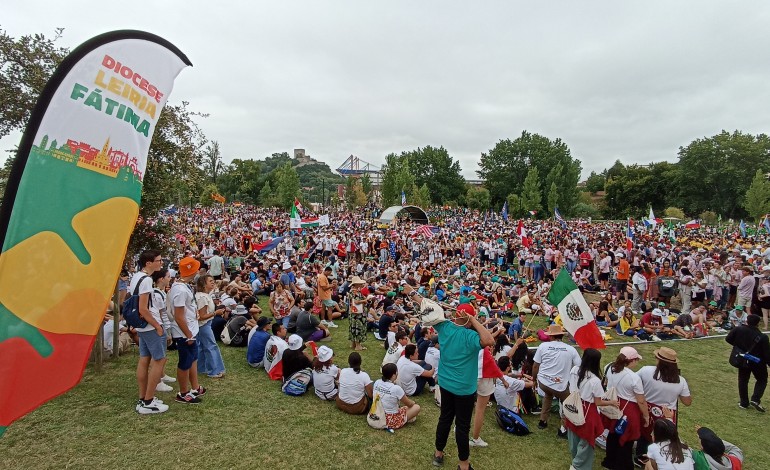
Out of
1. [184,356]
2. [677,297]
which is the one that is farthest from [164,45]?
[677,297]

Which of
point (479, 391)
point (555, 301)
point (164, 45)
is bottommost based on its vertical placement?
point (479, 391)

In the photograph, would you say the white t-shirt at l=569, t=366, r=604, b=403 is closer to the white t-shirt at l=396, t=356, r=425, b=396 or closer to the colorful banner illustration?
the white t-shirt at l=396, t=356, r=425, b=396

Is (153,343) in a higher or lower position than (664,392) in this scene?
higher

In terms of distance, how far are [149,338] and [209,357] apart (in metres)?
1.96

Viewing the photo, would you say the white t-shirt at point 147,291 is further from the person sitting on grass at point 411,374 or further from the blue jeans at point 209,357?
the person sitting on grass at point 411,374

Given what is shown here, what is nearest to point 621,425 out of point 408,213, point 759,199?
point 408,213

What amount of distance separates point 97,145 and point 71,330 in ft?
3.45

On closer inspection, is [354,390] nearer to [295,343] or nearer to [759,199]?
[295,343]

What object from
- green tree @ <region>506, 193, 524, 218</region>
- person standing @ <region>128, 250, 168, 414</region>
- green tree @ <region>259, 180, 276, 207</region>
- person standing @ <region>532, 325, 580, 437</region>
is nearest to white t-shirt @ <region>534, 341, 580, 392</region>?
person standing @ <region>532, 325, 580, 437</region>

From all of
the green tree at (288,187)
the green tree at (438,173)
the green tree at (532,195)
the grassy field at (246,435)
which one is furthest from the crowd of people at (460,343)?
the green tree at (438,173)

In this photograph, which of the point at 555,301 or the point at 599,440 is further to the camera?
the point at 555,301

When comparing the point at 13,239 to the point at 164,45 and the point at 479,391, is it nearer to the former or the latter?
the point at 164,45

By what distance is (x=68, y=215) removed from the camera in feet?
7.47

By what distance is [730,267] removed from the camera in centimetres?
1282
